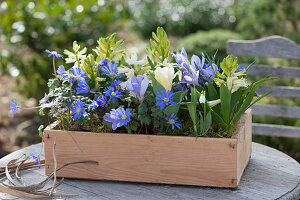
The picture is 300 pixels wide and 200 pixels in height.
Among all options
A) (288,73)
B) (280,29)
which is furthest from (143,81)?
(280,29)

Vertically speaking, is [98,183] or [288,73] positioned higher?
[288,73]

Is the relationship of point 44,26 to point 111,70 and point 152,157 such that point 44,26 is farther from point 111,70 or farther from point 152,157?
point 152,157

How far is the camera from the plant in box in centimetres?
139

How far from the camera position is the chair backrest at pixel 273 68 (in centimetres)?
277

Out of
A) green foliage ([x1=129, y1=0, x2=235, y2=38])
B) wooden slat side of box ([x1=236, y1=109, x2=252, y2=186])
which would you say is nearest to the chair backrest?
wooden slat side of box ([x1=236, y1=109, x2=252, y2=186])

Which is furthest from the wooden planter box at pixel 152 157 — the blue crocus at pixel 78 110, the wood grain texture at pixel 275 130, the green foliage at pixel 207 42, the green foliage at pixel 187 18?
the green foliage at pixel 187 18

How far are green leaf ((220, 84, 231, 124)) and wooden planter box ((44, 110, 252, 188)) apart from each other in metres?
0.07

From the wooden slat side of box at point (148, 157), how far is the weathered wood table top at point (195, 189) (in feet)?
0.08

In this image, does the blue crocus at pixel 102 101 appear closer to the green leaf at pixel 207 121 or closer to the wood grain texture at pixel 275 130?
the green leaf at pixel 207 121

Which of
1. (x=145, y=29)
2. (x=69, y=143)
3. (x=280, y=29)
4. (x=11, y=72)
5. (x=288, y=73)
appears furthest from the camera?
(x=145, y=29)

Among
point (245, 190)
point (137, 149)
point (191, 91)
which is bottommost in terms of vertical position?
point (245, 190)

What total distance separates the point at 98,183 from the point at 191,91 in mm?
454

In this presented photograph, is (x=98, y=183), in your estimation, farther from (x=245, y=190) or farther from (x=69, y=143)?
(x=245, y=190)

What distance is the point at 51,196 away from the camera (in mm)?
1429
